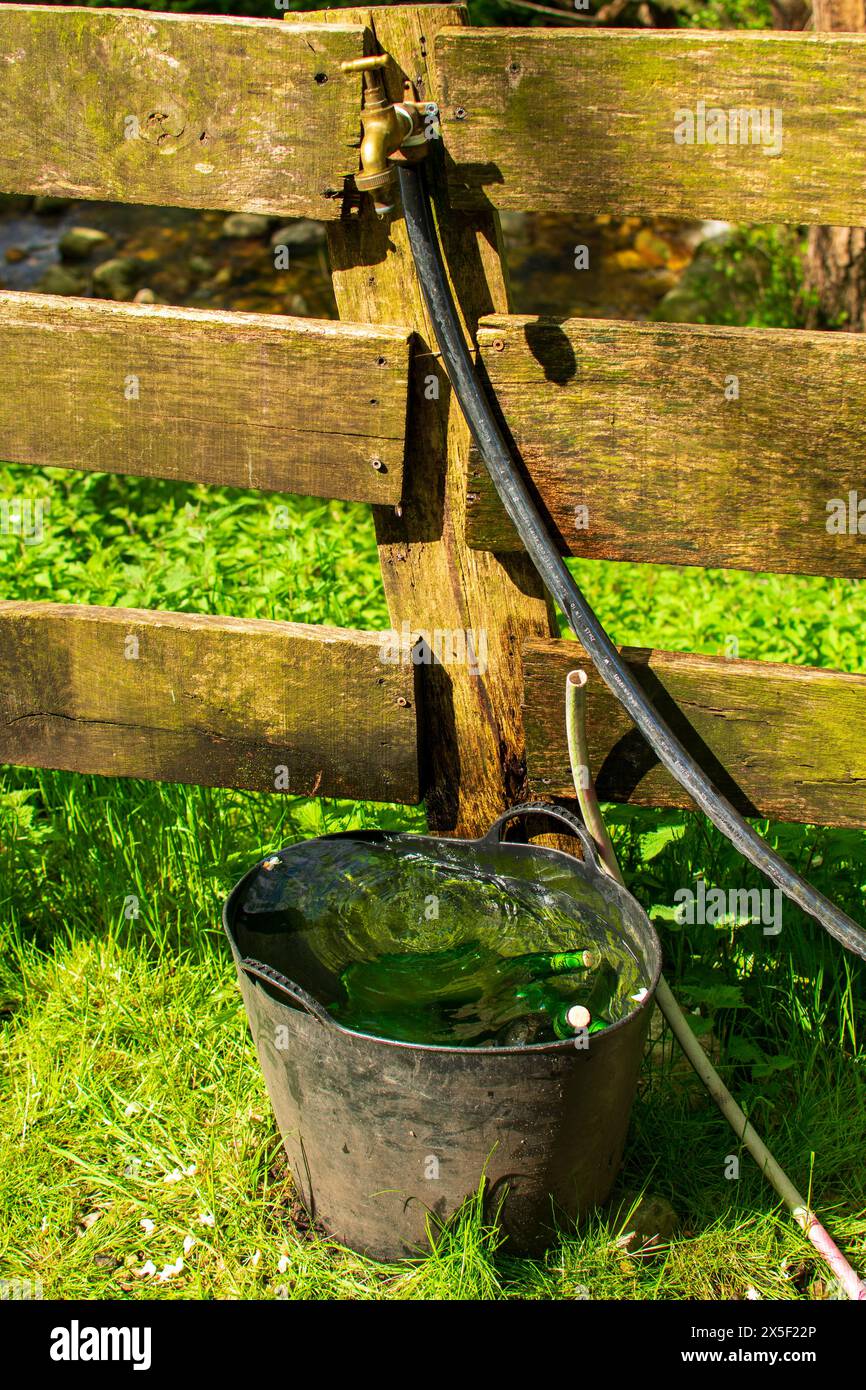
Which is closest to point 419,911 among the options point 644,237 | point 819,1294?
point 819,1294

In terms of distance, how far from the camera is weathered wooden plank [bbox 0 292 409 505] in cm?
235

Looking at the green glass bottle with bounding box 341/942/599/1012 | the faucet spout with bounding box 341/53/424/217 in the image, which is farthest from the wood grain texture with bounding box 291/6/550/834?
the green glass bottle with bounding box 341/942/599/1012

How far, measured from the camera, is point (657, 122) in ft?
6.95

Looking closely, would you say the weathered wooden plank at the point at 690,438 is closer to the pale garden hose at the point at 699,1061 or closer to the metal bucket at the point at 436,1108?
the pale garden hose at the point at 699,1061

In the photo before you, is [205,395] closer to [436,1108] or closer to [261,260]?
[436,1108]

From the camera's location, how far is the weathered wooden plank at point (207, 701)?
2.59 metres

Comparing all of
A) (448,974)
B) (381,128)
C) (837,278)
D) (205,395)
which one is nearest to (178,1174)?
(448,974)

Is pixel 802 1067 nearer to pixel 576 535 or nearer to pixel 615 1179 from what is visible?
pixel 615 1179

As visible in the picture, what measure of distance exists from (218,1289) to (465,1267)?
478mm

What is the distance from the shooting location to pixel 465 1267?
2.28 m

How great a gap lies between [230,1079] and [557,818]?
36.8 inches

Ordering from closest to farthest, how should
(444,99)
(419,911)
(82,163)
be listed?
1. (444,99)
2. (82,163)
3. (419,911)

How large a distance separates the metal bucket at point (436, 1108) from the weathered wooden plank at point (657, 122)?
1.14 metres

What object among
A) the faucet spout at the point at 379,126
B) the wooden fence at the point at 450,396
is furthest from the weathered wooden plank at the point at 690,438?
the faucet spout at the point at 379,126
